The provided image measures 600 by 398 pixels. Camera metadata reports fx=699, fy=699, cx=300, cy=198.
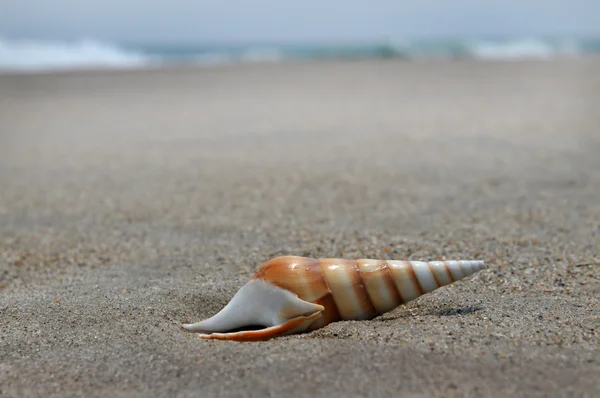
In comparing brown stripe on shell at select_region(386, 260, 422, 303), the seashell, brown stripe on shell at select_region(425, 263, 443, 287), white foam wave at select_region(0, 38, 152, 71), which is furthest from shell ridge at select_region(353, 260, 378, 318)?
white foam wave at select_region(0, 38, 152, 71)

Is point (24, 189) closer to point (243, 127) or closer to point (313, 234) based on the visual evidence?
point (313, 234)

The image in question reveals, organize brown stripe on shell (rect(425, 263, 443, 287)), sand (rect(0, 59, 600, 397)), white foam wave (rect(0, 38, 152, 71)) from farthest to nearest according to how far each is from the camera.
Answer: white foam wave (rect(0, 38, 152, 71)) < brown stripe on shell (rect(425, 263, 443, 287)) < sand (rect(0, 59, 600, 397))

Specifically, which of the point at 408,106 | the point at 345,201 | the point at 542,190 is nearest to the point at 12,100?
the point at 408,106

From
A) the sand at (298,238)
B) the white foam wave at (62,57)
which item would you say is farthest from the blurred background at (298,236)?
the white foam wave at (62,57)

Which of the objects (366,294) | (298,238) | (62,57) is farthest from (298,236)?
(62,57)

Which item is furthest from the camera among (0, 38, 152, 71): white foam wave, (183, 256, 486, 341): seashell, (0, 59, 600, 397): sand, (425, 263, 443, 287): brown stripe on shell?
A: (0, 38, 152, 71): white foam wave

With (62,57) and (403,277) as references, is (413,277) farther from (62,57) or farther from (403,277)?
(62,57)

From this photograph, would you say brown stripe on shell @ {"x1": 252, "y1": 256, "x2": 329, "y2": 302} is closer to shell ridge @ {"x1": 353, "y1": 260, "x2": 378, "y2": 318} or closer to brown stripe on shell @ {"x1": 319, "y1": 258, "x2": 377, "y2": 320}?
brown stripe on shell @ {"x1": 319, "y1": 258, "x2": 377, "y2": 320}
